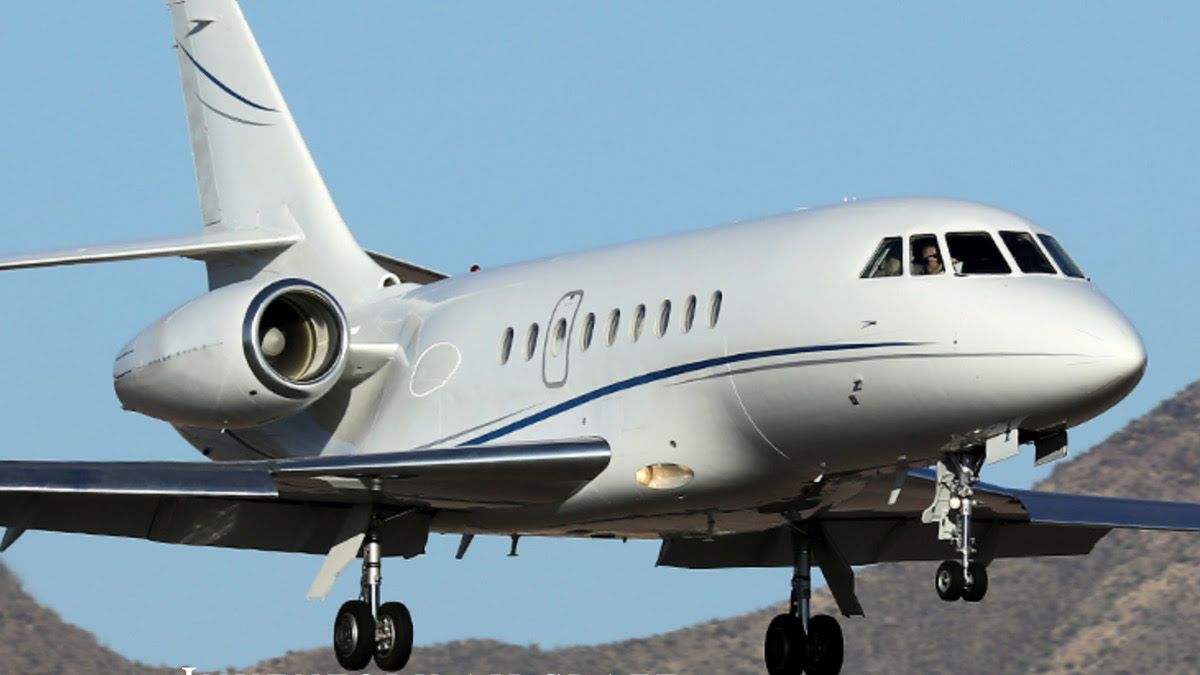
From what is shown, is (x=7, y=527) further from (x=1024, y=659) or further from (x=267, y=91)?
(x=1024, y=659)

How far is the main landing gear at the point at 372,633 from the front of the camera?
2430 centimetres

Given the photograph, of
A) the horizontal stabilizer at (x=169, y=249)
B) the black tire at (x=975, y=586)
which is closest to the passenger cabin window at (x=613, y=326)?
the black tire at (x=975, y=586)

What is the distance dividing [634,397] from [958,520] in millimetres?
3269

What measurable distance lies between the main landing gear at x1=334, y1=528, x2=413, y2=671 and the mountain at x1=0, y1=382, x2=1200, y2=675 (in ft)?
64.5

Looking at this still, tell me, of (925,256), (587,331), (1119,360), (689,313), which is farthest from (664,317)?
(1119,360)

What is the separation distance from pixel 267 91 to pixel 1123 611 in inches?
1439

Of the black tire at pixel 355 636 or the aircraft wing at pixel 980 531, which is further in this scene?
the aircraft wing at pixel 980 531

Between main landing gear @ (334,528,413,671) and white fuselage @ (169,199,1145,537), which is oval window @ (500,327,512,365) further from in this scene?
Result: main landing gear @ (334,528,413,671)

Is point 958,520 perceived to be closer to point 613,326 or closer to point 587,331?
point 613,326

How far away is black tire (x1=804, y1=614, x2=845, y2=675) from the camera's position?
2602cm

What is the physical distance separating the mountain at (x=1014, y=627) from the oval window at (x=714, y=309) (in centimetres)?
2247

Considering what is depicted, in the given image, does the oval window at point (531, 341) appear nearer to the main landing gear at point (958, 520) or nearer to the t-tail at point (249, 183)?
the t-tail at point (249, 183)

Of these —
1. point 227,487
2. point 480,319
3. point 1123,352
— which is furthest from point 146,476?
point 1123,352

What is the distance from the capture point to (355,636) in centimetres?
2430
